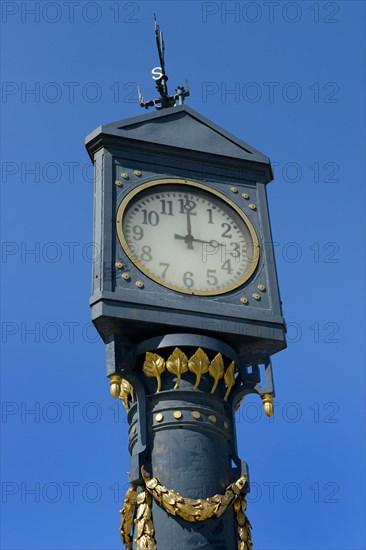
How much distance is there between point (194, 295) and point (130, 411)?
1736 mm

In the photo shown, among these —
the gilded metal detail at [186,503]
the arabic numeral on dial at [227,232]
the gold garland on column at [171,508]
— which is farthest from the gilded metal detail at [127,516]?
the arabic numeral on dial at [227,232]

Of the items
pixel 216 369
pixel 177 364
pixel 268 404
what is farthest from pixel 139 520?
pixel 268 404

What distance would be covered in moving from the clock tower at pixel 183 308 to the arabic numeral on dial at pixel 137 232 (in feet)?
0.07

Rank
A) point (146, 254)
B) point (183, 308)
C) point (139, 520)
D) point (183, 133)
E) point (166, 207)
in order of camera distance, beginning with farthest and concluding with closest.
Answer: point (183, 133), point (166, 207), point (146, 254), point (183, 308), point (139, 520)

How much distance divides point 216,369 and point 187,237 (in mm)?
2151

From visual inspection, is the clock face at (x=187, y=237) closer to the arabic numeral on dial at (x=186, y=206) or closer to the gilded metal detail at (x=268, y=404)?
the arabic numeral on dial at (x=186, y=206)

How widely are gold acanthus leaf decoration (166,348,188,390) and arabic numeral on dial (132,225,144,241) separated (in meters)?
1.83

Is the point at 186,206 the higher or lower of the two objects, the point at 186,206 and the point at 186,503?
the higher

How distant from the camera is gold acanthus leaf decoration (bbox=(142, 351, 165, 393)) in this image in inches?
531

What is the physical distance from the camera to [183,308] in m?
13.8

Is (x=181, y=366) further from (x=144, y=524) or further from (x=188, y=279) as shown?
(x=144, y=524)

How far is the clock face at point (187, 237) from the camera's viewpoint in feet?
47.1

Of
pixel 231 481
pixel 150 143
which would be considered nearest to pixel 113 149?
pixel 150 143

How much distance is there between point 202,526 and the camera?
12617mm
